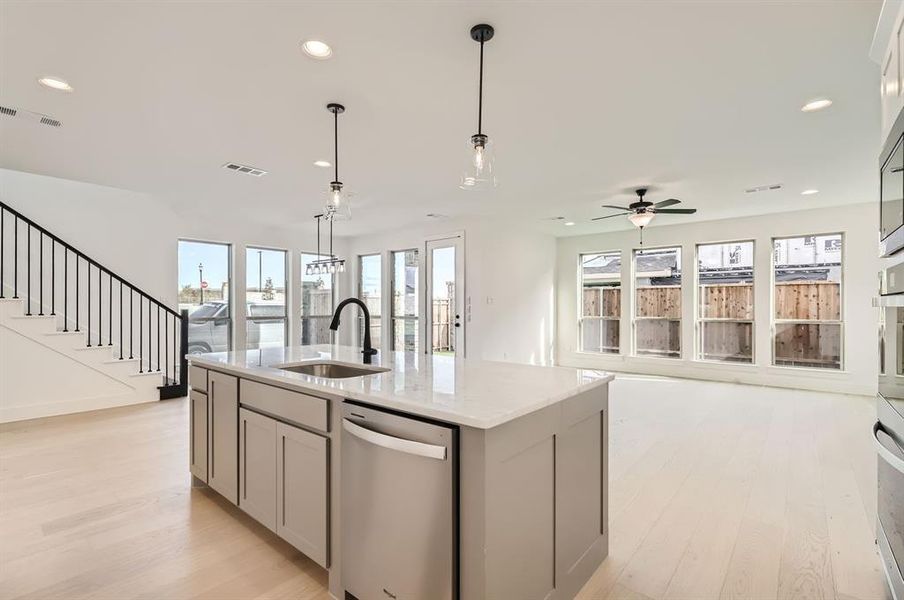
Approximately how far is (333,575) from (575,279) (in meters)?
7.24

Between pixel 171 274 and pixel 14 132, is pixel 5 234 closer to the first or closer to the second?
pixel 171 274

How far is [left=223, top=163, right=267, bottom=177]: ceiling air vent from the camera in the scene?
416 centimetres

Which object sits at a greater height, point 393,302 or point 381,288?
point 381,288

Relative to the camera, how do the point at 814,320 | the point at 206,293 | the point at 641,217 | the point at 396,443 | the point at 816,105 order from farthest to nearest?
1. the point at 206,293
2. the point at 814,320
3. the point at 641,217
4. the point at 816,105
5. the point at 396,443

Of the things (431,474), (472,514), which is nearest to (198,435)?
(431,474)

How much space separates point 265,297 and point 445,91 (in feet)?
19.4

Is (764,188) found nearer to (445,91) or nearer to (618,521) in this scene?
(445,91)

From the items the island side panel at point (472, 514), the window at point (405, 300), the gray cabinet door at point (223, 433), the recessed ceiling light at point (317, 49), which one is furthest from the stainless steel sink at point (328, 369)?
the window at point (405, 300)

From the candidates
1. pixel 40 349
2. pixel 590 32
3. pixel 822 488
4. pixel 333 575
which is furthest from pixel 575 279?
pixel 40 349

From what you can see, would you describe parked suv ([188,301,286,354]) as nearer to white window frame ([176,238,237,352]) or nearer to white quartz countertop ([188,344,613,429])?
white window frame ([176,238,237,352])

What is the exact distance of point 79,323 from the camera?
5.34 m

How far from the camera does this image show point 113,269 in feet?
18.4

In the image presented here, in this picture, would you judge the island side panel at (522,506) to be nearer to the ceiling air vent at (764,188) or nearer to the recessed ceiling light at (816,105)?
the recessed ceiling light at (816,105)

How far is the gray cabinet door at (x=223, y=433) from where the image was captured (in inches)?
91.4
